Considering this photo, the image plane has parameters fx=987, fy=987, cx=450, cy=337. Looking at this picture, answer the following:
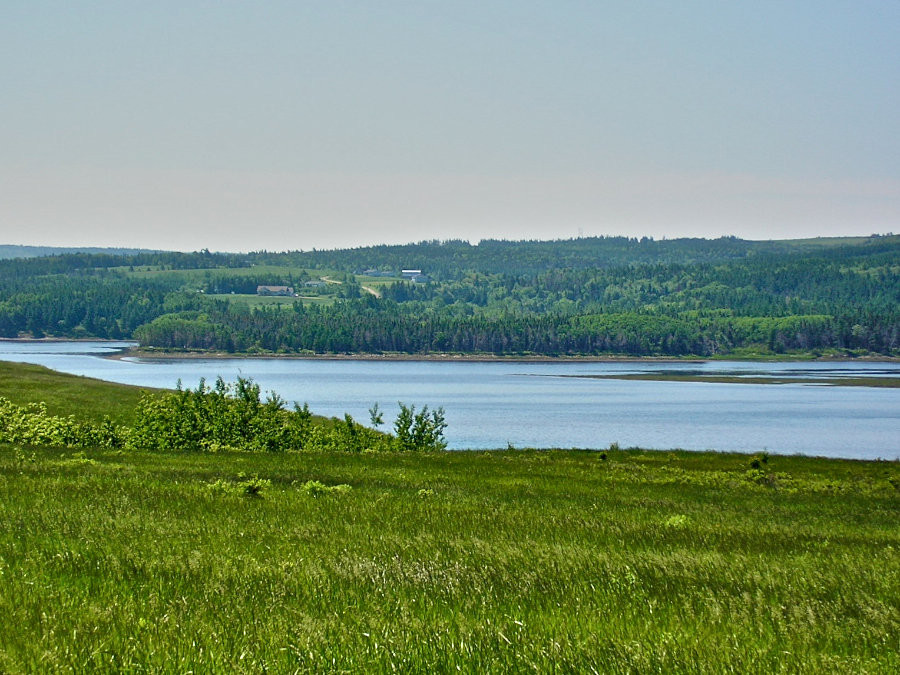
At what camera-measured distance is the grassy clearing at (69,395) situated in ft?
228

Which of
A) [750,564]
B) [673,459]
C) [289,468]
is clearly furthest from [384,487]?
[673,459]

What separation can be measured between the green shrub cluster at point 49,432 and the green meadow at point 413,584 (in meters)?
18.7

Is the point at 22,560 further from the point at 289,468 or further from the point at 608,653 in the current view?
the point at 289,468

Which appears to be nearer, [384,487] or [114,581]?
[114,581]

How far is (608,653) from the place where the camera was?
822 cm

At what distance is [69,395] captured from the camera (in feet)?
260

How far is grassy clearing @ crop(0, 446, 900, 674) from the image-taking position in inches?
316

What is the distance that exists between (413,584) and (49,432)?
3599 cm

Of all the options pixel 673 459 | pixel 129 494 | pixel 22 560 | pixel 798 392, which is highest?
pixel 22 560

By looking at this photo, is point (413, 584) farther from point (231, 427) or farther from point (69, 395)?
point (69, 395)

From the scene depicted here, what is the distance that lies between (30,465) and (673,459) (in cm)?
4162

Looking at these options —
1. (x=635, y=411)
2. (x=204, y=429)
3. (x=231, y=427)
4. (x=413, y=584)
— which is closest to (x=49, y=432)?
(x=204, y=429)

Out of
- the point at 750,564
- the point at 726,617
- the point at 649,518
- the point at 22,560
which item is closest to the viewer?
the point at 726,617

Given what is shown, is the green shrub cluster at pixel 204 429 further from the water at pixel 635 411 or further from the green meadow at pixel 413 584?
the water at pixel 635 411
